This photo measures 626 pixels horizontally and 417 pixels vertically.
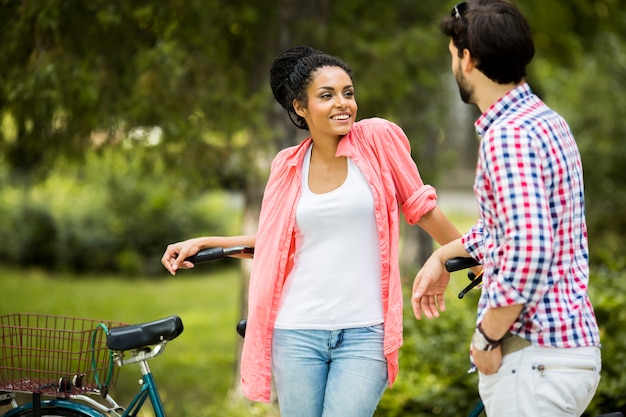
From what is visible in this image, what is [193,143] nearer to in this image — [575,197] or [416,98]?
[416,98]

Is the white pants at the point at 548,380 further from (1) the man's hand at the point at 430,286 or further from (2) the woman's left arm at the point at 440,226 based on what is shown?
(2) the woman's left arm at the point at 440,226

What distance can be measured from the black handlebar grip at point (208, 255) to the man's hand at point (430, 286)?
0.75 metres

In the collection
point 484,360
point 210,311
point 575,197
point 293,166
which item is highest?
point 293,166

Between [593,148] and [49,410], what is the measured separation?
10.2 meters

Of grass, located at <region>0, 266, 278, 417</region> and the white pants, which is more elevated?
the white pants

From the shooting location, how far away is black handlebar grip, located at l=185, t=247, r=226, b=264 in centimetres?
307

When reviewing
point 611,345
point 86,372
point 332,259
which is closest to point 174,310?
point 611,345

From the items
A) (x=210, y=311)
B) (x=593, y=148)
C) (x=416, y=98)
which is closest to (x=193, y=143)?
(x=416, y=98)

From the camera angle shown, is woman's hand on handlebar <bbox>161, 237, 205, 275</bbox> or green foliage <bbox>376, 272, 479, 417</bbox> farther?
green foliage <bbox>376, 272, 479, 417</bbox>

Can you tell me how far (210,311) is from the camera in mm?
10617

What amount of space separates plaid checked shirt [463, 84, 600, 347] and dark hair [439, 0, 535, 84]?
8cm

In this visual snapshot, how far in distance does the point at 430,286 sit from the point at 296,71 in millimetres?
956

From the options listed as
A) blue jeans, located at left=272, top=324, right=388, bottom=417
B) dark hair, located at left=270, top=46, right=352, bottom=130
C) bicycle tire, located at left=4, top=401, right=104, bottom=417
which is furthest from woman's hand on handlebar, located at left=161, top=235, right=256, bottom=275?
bicycle tire, located at left=4, top=401, right=104, bottom=417

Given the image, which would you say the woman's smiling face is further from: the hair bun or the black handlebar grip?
the black handlebar grip
